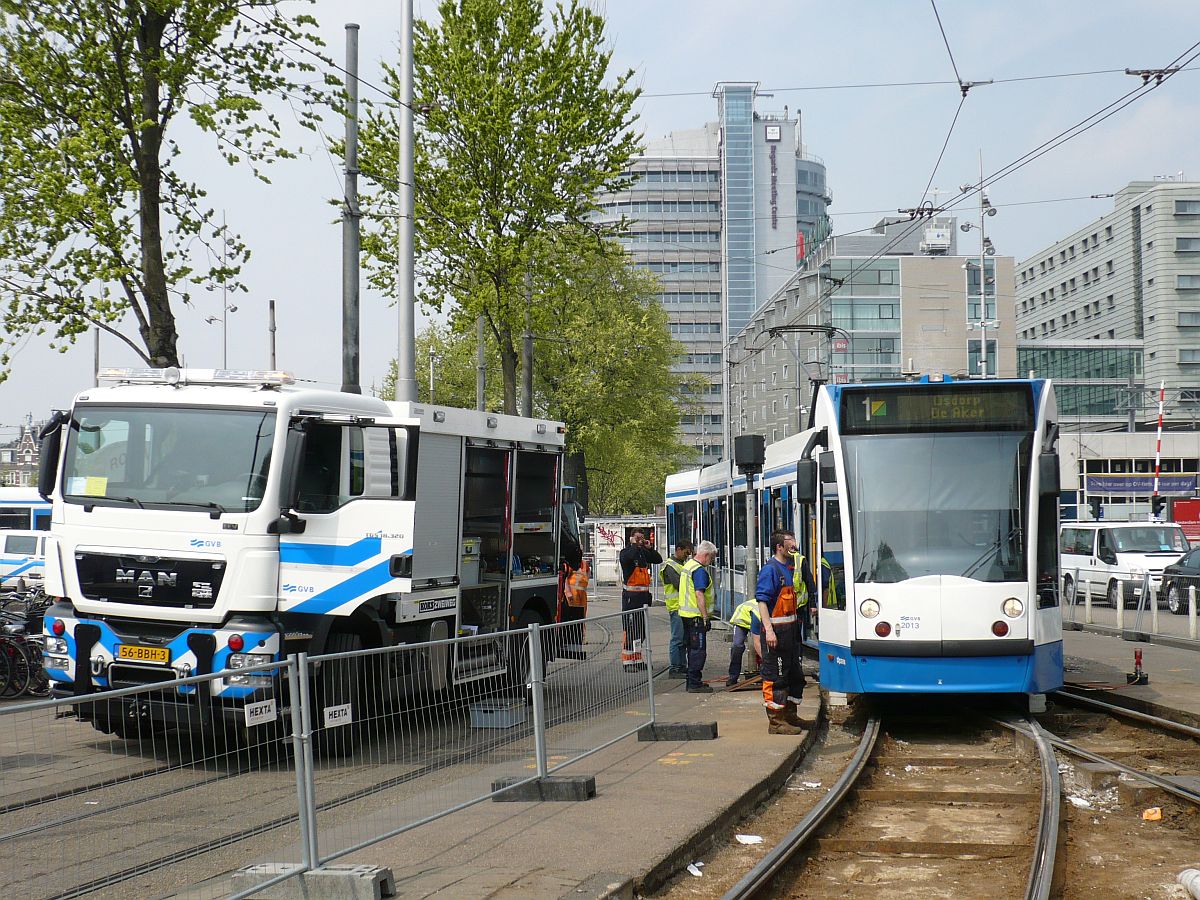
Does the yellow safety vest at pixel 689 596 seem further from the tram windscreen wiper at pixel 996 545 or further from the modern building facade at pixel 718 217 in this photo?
the modern building facade at pixel 718 217

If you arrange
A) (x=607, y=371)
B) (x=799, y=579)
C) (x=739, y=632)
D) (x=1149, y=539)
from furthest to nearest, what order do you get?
(x=607, y=371) < (x=1149, y=539) < (x=739, y=632) < (x=799, y=579)

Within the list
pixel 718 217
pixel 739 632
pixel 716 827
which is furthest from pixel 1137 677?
pixel 718 217

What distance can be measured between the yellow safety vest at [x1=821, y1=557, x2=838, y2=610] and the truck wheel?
Answer: 242 inches

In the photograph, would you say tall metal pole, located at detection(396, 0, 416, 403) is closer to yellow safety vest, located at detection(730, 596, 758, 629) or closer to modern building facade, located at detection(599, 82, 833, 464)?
yellow safety vest, located at detection(730, 596, 758, 629)

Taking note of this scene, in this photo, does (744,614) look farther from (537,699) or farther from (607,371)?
(607,371)

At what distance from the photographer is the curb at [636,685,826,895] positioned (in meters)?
6.72

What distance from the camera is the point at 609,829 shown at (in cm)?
766

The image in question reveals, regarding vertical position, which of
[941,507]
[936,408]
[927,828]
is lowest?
[927,828]

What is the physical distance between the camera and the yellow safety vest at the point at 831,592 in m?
12.4

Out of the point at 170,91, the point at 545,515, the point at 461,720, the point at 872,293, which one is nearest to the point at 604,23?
the point at 170,91

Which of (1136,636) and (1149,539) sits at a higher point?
(1149,539)

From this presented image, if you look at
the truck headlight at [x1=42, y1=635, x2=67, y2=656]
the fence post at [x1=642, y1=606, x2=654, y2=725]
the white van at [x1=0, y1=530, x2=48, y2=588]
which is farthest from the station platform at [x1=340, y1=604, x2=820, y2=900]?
the white van at [x1=0, y1=530, x2=48, y2=588]

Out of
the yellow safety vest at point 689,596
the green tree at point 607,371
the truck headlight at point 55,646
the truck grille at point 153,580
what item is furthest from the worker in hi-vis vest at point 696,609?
the green tree at point 607,371

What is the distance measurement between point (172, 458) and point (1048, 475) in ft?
24.9
